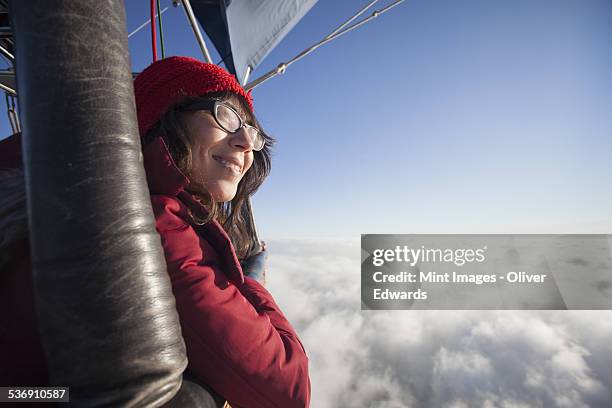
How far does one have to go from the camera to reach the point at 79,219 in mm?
460

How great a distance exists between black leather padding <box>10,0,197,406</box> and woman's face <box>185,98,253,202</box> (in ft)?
2.19

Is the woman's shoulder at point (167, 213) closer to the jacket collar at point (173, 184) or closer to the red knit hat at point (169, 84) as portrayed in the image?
the jacket collar at point (173, 184)

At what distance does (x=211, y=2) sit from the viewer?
159 inches

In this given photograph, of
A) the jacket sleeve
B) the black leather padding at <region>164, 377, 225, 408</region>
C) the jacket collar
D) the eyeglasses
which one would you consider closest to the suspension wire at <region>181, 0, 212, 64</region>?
the eyeglasses

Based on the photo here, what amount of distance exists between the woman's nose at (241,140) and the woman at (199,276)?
0.03 m

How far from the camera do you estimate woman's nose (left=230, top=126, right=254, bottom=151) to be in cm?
122

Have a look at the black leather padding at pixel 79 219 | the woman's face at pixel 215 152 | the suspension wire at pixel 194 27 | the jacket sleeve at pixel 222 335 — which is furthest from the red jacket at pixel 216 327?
the suspension wire at pixel 194 27

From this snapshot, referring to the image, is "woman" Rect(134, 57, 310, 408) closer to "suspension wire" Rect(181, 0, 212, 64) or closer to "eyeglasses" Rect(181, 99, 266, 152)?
"eyeglasses" Rect(181, 99, 266, 152)

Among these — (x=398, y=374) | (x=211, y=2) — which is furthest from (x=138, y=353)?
(x=398, y=374)

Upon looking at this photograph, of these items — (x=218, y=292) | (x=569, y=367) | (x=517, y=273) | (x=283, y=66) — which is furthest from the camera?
(x=569, y=367)

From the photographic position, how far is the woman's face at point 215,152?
1168 mm

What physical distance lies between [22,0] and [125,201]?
0.34 m

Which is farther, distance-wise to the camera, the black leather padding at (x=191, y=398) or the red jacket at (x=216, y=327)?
the red jacket at (x=216, y=327)

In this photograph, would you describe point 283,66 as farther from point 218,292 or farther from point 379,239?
point 379,239
